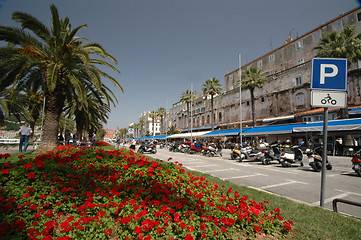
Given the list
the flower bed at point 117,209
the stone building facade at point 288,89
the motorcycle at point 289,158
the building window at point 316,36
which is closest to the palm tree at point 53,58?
the flower bed at point 117,209

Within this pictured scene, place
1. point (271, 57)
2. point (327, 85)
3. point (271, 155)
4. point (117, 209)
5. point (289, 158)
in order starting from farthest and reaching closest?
point (271, 57) < point (271, 155) < point (289, 158) < point (327, 85) < point (117, 209)

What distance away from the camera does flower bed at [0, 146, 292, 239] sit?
247 centimetres

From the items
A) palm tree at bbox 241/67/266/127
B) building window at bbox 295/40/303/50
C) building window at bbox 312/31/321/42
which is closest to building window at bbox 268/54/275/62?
building window at bbox 295/40/303/50

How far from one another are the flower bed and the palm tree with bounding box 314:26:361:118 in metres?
22.4

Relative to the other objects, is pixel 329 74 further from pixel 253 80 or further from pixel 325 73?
pixel 253 80

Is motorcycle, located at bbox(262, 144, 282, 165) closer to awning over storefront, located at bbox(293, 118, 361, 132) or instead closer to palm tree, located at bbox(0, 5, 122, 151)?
awning over storefront, located at bbox(293, 118, 361, 132)

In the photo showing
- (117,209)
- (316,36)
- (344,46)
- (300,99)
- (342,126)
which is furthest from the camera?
(316,36)

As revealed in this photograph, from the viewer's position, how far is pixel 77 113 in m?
21.6

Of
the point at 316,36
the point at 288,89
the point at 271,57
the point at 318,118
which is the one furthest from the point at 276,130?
the point at 271,57

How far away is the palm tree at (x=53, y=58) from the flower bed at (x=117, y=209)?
756 cm

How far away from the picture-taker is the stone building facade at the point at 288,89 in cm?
2589

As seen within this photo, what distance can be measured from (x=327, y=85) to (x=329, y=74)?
0.26 meters

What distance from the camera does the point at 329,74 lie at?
4.22 m

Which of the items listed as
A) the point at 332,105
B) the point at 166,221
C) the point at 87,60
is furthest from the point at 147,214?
the point at 87,60
